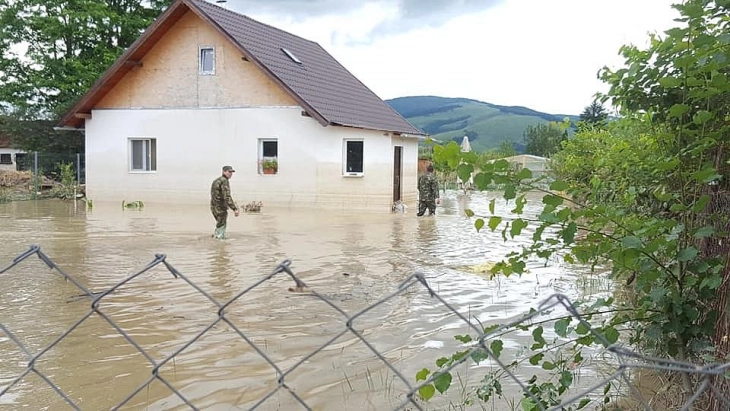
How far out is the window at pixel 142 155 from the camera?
20.9 meters

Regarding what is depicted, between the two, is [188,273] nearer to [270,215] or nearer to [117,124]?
[270,215]

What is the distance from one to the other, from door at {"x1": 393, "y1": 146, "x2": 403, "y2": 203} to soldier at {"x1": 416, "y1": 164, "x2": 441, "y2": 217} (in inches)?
111

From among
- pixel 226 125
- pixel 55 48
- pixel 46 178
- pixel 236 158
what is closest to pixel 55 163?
pixel 46 178

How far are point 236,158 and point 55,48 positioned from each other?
17211 millimetres

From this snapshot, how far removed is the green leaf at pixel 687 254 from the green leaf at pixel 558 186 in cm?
62

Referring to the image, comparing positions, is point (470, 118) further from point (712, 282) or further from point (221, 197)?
point (712, 282)

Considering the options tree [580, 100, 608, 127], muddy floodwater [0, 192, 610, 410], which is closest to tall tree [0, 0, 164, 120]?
muddy floodwater [0, 192, 610, 410]

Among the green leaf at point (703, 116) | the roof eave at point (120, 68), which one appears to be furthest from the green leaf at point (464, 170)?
the roof eave at point (120, 68)

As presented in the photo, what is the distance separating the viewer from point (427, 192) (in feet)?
59.3

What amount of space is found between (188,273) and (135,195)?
1258 centimetres

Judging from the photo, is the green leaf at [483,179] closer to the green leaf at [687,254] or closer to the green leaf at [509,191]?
the green leaf at [509,191]

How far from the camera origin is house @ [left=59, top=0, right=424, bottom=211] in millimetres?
18906

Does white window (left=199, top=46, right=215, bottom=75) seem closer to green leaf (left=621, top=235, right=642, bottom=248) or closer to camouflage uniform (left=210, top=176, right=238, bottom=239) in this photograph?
camouflage uniform (left=210, top=176, right=238, bottom=239)

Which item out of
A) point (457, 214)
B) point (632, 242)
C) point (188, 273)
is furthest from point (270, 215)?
point (632, 242)
